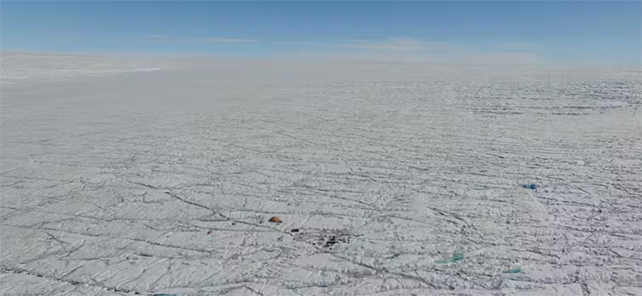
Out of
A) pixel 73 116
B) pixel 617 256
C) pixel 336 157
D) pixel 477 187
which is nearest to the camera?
pixel 617 256

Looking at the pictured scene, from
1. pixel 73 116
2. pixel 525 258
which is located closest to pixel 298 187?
pixel 525 258

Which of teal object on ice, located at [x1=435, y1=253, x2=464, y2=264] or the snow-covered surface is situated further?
teal object on ice, located at [x1=435, y1=253, x2=464, y2=264]

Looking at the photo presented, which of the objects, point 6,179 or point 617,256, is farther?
point 6,179

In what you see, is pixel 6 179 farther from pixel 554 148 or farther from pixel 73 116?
pixel 554 148

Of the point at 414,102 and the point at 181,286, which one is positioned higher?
the point at 414,102

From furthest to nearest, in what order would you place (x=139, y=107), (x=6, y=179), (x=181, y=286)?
(x=139, y=107) → (x=6, y=179) → (x=181, y=286)

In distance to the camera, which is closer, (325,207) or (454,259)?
(454,259)

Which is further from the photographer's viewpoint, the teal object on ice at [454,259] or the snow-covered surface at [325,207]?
the teal object on ice at [454,259]
